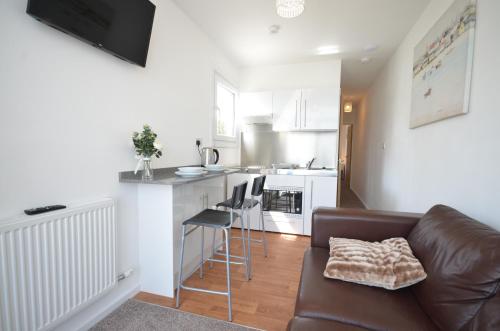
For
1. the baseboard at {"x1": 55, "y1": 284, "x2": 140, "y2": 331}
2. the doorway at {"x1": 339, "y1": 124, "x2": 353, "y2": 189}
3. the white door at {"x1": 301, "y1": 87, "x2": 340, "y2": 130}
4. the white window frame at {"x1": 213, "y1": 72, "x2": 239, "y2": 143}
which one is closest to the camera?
the baseboard at {"x1": 55, "y1": 284, "x2": 140, "y2": 331}

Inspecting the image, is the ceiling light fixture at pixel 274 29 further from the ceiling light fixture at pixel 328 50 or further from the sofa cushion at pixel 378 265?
the sofa cushion at pixel 378 265

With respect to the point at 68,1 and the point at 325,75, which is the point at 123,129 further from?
the point at 325,75

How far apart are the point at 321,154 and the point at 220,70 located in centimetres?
212

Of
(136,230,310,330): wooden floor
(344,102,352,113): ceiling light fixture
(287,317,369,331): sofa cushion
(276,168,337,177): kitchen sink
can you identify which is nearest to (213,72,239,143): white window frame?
(276,168,337,177): kitchen sink

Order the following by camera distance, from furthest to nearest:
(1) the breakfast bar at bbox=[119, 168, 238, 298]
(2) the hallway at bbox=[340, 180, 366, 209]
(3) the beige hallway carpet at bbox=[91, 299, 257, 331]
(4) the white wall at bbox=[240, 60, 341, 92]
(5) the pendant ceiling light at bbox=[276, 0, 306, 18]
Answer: (2) the hallway at bbox=[340, 180, 366, 209] < (4) the white wall at bbox=[240, 60, 341, 92] < (5) the pendant ceiling light at bbox=[276, 0, 306, 18] < (1) the breakfast bar at bbox=[119, 168, 238, 298] < (3) the beige hallway carpet at bbox=[91, 299, 257, 331]

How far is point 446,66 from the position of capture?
172cm

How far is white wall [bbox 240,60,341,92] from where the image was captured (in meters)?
3.55

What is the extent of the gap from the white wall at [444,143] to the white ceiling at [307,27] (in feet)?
0.84

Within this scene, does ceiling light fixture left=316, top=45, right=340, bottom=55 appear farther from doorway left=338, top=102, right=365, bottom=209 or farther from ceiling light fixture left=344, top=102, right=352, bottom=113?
doorway left=338, top=102, right=365, bottom=209

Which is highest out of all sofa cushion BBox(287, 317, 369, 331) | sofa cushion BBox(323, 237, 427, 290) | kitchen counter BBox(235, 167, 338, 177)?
kitchen counter BBox(235, 167, 338, 177)

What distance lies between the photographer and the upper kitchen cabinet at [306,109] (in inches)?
135

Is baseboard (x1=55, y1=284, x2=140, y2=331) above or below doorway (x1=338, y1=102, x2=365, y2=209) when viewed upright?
below

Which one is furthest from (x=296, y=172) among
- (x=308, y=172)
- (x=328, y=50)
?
(x=328, y=50)

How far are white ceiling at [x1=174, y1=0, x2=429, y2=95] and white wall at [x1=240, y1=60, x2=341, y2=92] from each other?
0.46 feet
